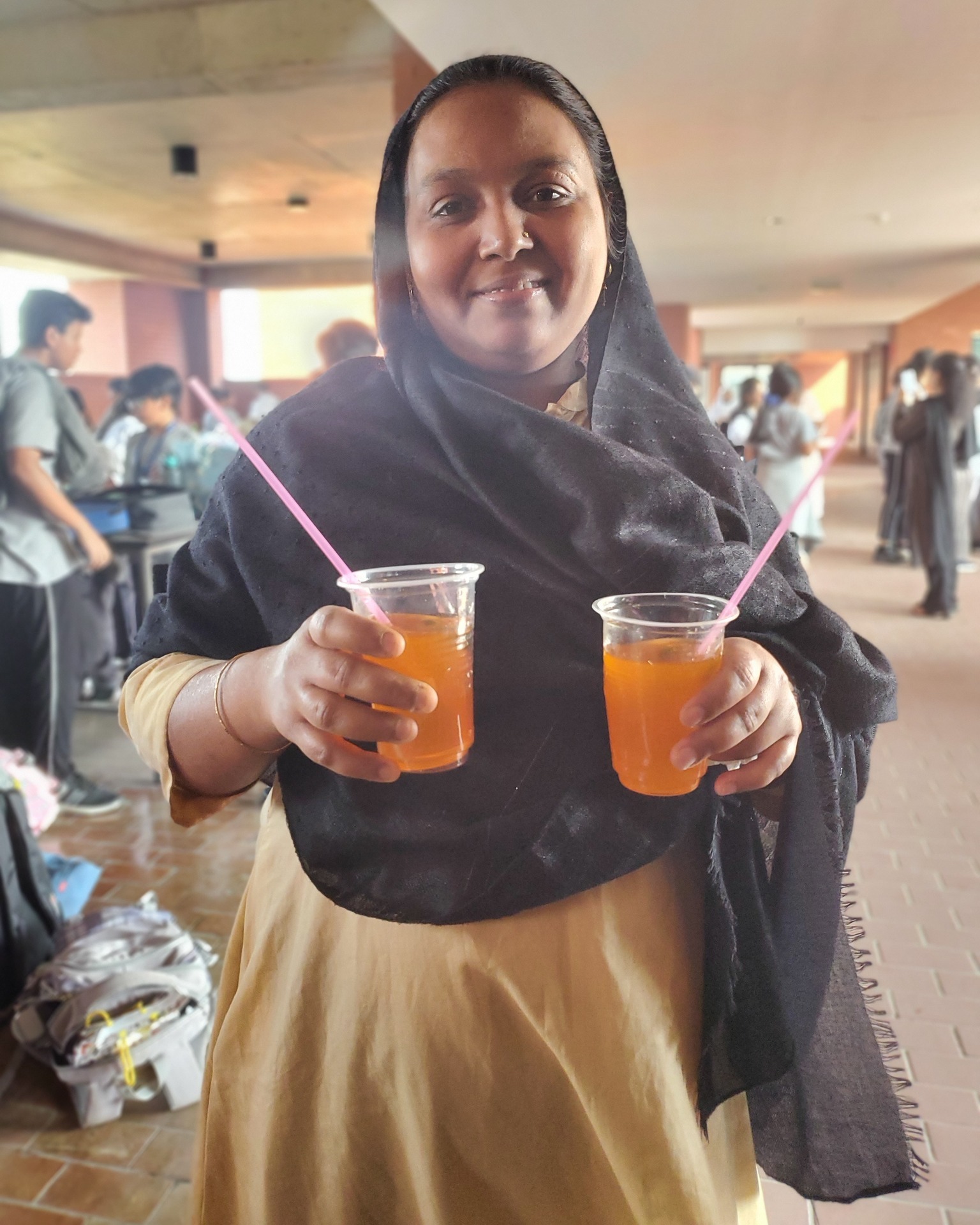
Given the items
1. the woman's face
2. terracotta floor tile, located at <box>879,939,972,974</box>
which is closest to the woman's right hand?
the woman's face

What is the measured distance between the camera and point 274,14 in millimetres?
5320

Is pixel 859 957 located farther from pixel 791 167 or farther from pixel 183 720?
pixel 791 167

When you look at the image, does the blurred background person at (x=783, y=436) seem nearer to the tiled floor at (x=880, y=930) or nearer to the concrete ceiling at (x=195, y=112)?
the tiled floor at (x=880, y=930)

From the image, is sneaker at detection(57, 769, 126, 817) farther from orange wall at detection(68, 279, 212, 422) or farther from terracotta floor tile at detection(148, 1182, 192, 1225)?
orange wall at detection(68, 279, 212, 422)

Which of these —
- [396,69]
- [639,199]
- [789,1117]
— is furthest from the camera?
[639,199]

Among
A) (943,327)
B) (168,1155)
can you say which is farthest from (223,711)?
(943,327)

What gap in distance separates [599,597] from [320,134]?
25.0 feet

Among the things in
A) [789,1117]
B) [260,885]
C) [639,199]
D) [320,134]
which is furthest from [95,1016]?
[639,199]

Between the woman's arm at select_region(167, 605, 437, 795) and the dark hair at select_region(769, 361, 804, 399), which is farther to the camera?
the dark hair at select_region(769, 361, 804, 399)

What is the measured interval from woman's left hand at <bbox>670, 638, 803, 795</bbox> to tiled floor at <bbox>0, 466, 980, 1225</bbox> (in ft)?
5.36

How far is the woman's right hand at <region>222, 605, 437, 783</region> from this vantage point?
79 cm

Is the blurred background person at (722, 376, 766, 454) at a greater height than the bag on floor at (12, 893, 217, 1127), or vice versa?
the blurred background person at (722, 376, 766, 454)

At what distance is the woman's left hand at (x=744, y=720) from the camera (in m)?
0.82

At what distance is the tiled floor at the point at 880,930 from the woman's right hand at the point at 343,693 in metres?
1.69
